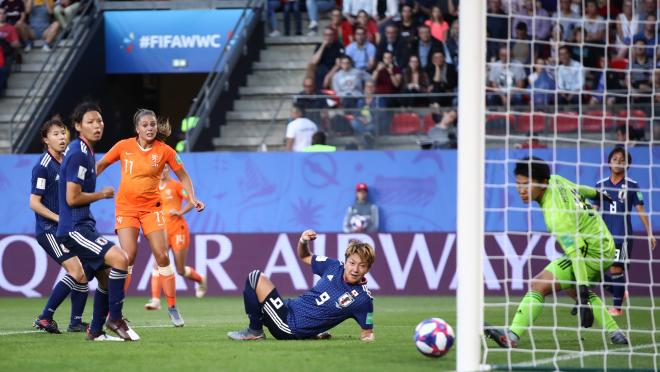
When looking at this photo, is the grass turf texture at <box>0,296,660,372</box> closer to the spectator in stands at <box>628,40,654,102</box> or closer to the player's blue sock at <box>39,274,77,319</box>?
the player's blue sock at <box>39,274,77,319</box>

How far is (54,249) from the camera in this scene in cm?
1111

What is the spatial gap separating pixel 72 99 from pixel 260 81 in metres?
3.75

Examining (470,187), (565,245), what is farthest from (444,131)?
(470,187)

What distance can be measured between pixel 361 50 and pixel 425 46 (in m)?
1.26

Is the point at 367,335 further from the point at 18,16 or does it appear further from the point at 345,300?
the point at 18,16

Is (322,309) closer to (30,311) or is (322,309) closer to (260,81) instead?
(30,311)

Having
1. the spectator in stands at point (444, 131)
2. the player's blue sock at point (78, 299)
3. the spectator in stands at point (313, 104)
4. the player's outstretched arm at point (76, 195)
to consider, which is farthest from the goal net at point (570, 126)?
the player's outstretched arm at point (76, 195)

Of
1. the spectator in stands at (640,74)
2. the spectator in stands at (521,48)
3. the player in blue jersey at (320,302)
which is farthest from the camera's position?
the spectator in stands at (521,48)

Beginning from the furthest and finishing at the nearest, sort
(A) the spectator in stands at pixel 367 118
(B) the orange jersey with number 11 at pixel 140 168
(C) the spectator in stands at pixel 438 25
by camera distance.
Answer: (C) the spectator in stands at pixel 438 25 → (A) the spectator in stands at pixel 367 118 → (B) the orange jersey with number 11 at pixel 140 168

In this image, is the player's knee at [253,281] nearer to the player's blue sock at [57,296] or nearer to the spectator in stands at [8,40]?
the player's blue sock at [57,296]

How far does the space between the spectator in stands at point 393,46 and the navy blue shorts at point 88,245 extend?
1184cm

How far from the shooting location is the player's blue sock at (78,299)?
36.4 feet

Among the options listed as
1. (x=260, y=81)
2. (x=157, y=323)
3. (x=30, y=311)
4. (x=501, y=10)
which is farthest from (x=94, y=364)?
(x=260, y=81)

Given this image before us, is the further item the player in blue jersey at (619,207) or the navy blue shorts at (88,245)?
the player in blue jersey at (619,207)
